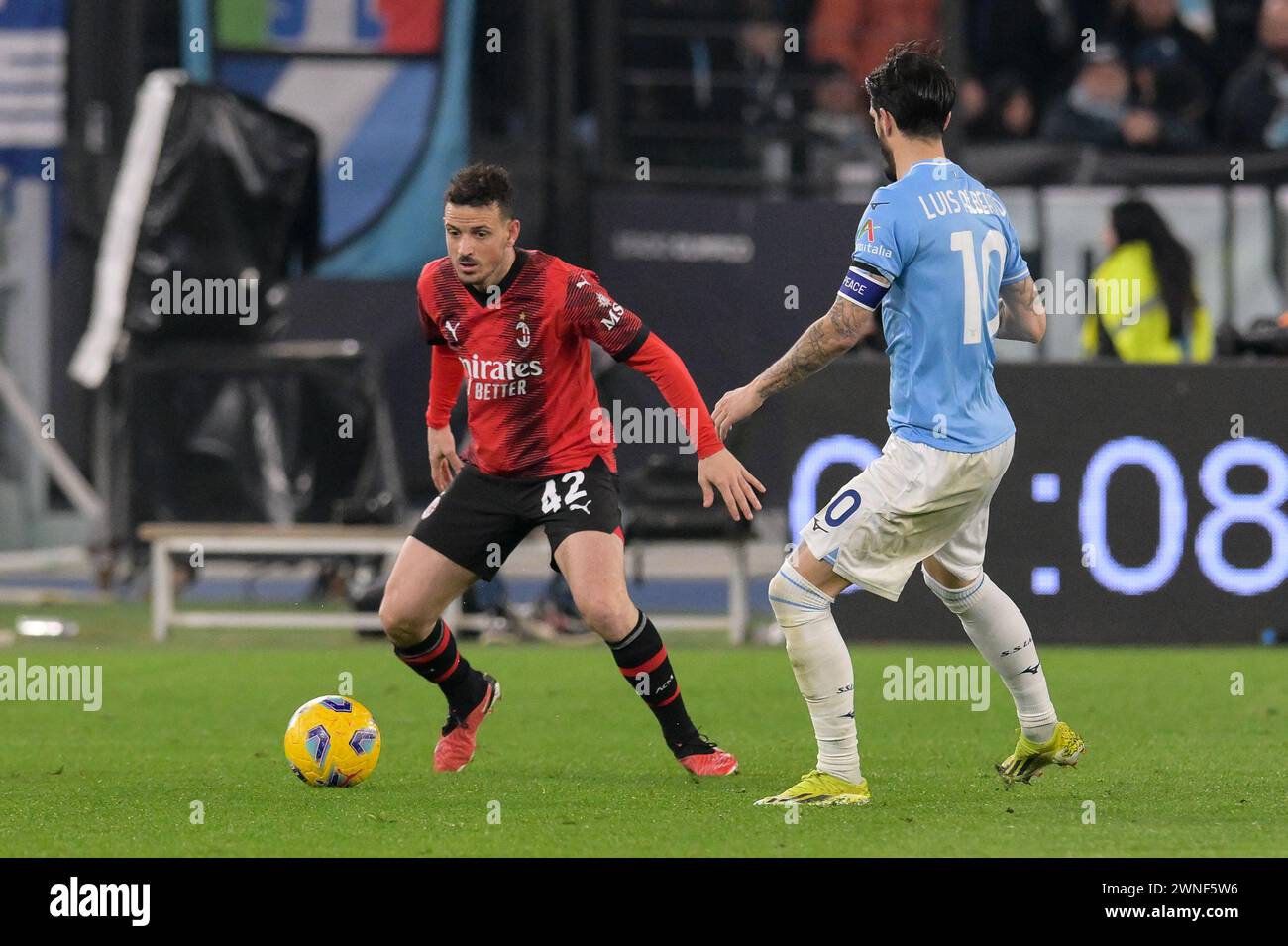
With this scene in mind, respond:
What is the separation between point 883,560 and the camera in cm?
692

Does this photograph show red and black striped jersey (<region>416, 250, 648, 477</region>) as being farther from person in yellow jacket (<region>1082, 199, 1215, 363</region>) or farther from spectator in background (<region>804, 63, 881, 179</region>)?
spectator in background (<region>804, 63, 881, 179</region>)

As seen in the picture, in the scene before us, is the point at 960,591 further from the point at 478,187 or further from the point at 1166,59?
the point at 1166,59

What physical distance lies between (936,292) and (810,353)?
1.46 feet

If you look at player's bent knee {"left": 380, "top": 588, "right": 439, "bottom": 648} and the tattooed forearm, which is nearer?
the tattooed forearm

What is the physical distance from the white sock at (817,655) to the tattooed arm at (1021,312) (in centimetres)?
110

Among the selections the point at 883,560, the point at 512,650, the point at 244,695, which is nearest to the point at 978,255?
the point at 883,560

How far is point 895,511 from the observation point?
6852mm

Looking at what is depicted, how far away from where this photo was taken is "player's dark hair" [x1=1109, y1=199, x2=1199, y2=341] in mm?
13734

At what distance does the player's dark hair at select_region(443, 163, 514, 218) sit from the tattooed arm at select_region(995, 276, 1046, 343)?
1707 mm

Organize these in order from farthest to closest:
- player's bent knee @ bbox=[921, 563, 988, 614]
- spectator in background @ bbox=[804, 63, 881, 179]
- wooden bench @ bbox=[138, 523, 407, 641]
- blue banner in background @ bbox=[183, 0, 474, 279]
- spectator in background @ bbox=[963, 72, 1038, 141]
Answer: spectator in background @ bbox=[963, 72, 1038, 141] < spectator in background @ bbox=[804, 63, 881, 179] < blue banner in background @ bbox=[183, 0, 474, 279] < wooden bench @ bbox=[138, 523, 407, 641] < player's bent knee @ bbox=[921, 563, 988, 614]

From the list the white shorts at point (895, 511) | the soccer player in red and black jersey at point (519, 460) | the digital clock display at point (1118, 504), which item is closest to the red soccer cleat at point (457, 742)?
the soccer player in red and black jersey at point (519, 460)

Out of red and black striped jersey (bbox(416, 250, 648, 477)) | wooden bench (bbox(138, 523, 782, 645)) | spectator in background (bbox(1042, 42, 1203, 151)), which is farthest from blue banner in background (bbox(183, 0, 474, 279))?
red and black striped jersey (bbox(416, 250, 648, 477))

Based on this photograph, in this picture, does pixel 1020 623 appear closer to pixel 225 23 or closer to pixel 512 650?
pixel 512 650

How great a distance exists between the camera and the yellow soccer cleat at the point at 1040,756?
7.48m
